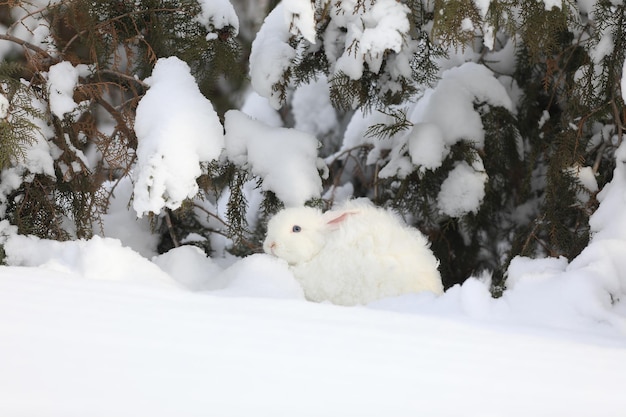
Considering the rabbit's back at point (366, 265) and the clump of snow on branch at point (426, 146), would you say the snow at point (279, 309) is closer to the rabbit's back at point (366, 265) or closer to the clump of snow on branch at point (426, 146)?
the clump of snow on branch at point (426, 146)

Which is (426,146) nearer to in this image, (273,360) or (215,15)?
(215,15)

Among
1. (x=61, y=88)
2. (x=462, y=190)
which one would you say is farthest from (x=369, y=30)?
(x=61, y=88)

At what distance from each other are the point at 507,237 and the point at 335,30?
1530 mm

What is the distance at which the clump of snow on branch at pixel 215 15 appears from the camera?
2918mm

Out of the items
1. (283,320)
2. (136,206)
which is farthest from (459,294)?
(136,206)

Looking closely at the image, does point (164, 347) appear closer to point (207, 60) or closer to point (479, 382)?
point (479, 382)

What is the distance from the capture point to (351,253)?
2635 mm

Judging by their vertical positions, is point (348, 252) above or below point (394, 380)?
above

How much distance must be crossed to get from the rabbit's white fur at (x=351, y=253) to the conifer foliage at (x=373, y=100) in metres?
0.21

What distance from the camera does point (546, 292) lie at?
6.89 feet

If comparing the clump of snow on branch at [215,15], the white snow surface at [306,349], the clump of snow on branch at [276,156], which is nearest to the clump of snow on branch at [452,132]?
the clump of snow on branch at [276,156]

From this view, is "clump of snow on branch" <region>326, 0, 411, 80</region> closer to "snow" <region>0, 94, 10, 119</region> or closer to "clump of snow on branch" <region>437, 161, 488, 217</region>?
"clump of snow on branch" <region>437, 161, 488, 217</region>

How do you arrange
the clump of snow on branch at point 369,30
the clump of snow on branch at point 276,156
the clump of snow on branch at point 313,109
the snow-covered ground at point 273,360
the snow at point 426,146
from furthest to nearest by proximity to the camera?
the clump of snow on branch at point 313,109 → the snow at point 426,146 → the clump of snow on branch at point 276,156 → the clump of snow on branch at point 369,30 → the snow-covered ground at point 273,360

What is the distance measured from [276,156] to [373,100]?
1.73 ft
